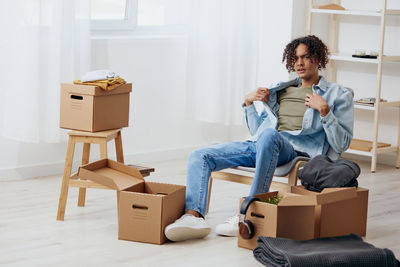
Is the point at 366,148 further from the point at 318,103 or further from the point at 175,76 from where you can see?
the point at 318,103

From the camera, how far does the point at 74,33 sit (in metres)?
4.47

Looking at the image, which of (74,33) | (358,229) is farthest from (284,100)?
(74,33)

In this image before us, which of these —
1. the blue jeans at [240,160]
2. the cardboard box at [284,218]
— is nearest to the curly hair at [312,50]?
the blue jeans at [240,160]

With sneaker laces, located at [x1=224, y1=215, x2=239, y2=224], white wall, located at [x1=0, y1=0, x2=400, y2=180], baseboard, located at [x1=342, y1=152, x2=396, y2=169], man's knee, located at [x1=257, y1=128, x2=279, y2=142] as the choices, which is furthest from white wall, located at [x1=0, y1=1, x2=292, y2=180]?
man's knee, located at [x1=257, y1=128, x2=279, y2=142]

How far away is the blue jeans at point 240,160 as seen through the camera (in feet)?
10.9

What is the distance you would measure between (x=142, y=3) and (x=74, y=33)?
2.58 ft

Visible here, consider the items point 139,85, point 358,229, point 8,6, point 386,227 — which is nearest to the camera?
point 358,229

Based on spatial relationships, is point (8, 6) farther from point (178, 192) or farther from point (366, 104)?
point (366, 104)

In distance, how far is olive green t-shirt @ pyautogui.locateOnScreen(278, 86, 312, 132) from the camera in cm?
366

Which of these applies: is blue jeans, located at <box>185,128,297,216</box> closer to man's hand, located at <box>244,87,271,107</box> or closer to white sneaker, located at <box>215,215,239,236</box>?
white sneaker, located at <box>215,215,239,236</box>

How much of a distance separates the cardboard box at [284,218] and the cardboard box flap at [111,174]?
57 centimetres

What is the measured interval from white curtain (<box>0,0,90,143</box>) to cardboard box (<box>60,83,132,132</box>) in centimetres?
77

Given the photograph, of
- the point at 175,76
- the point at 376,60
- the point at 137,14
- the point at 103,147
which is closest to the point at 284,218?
the point at 103,147

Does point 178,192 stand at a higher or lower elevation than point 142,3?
lower
